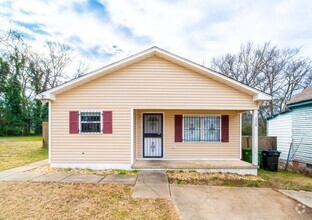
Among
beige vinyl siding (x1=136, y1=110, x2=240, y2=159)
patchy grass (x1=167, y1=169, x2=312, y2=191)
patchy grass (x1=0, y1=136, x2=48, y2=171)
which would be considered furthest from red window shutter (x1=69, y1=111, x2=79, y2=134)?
patchy grass (x1=167, y1=169, x2=312, y2=191)

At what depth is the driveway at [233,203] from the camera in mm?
4191

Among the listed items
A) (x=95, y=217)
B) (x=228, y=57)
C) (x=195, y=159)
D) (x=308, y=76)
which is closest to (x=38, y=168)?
(x=95, y=217)

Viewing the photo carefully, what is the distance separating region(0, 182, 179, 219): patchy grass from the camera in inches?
157

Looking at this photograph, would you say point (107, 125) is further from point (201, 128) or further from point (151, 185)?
point (201, 128)

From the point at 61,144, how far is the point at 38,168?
4.54 feet

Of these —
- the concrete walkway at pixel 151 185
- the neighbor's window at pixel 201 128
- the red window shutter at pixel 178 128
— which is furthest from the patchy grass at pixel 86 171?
the neighbor's window at pixel 201 128

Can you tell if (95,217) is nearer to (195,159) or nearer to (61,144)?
(61,144)

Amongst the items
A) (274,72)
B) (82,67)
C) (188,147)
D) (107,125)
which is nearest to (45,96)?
(107,125)

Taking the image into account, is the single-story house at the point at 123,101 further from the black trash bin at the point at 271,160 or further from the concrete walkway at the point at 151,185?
the black trash bin at the point at 271,160

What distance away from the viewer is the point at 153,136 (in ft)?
30.2

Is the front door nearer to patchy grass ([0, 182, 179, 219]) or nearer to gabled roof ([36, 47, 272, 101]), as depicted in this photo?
gabled roof ([36, 47, 272, 101])

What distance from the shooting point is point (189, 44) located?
1867cm

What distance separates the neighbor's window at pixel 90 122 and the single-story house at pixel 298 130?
9.34 m

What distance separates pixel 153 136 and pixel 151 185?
349cm
